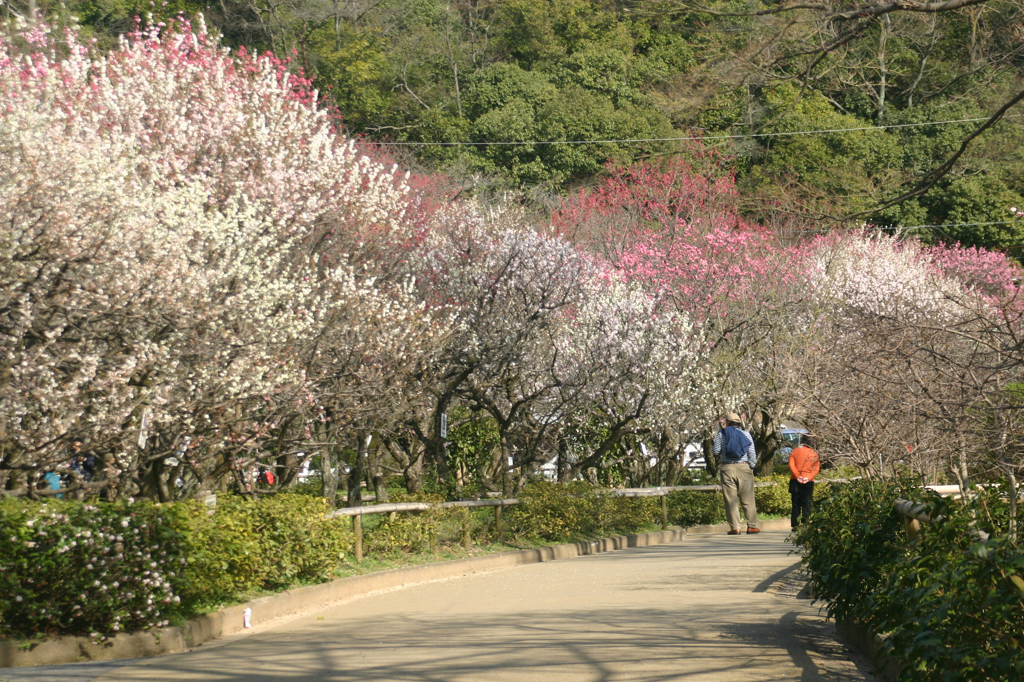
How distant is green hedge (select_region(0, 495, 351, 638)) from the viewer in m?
7.90

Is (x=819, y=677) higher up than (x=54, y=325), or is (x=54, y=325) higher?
(x=54, y=325)

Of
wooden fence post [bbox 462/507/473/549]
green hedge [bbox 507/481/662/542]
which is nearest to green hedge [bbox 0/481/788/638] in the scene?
wooden fence post [bbox 462/507/473/549]


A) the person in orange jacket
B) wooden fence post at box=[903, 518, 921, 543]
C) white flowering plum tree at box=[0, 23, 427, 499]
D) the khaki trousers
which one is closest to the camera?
wooden fence post at box=[903, 518, 921, 543]

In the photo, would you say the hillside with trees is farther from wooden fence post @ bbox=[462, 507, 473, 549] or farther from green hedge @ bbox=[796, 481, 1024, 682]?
green hedge @ bbox=[796, 481, 1024, 682]

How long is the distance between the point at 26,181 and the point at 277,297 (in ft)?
11.6

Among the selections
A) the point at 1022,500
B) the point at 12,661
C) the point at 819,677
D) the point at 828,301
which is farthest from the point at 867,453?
the point at 828,301

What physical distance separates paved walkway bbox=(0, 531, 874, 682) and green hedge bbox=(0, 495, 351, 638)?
487mm

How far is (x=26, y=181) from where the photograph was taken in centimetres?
1002

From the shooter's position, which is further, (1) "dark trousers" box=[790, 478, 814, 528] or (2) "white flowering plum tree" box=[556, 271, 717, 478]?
(2) "white flowering plum tree" box=[556, 271, 717, 478]

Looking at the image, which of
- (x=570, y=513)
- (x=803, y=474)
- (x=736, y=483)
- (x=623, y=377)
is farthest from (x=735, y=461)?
(x=623, y=377)

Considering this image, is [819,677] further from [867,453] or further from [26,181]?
[26,181]

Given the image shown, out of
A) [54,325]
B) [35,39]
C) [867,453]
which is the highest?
[35,39]

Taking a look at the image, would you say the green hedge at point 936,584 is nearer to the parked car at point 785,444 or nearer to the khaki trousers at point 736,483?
the khaki trousers at point 736,483

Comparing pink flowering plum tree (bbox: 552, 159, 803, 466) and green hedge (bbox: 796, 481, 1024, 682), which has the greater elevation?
pink flowering plum tree (bbox: 552, 159, 803, 466)
